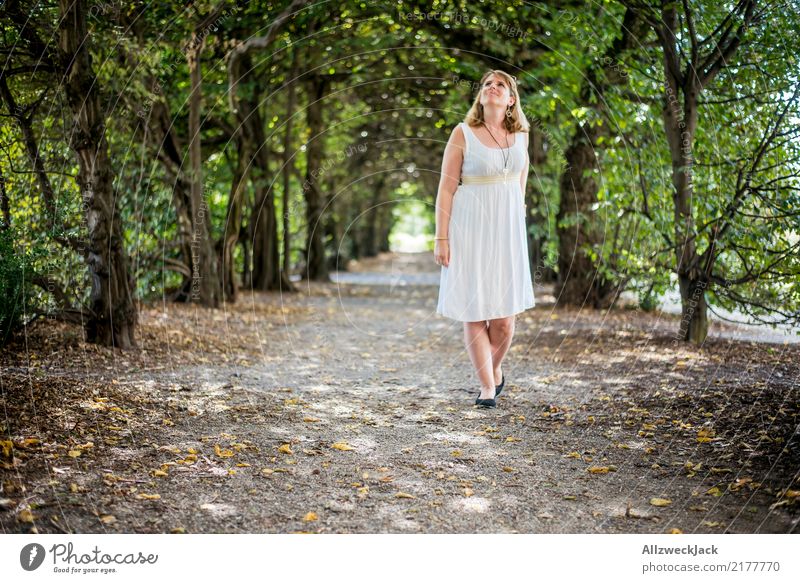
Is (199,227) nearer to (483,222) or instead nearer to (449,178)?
(449,178)

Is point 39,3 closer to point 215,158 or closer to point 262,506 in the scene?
point 262,506

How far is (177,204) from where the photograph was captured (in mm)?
11250

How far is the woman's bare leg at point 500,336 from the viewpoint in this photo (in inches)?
215

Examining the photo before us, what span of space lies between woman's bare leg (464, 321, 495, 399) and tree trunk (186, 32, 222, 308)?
5602 millimetres

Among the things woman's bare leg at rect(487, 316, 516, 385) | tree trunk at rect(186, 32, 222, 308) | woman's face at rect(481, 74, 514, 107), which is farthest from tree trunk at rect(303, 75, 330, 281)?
woman's face at rect(481, 74, 514, 107)

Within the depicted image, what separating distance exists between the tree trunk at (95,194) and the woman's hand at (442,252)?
3.30 meters

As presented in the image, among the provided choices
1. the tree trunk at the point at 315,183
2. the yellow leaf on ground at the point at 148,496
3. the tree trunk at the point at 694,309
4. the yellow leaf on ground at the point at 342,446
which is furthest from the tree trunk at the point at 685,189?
the tree trunk at the point at 315,183

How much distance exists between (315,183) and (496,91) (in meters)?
13.5

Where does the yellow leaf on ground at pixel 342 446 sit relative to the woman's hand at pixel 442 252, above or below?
below

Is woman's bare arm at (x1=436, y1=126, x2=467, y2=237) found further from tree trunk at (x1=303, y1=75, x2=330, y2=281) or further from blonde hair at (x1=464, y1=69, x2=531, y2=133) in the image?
tree trunk at (x1=303, y1=75, x2=330, y2=281)

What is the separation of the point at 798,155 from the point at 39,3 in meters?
5.69

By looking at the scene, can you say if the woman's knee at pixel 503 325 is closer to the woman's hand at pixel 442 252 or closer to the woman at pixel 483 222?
the woman at pixel 483 222

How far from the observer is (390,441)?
4602mm
